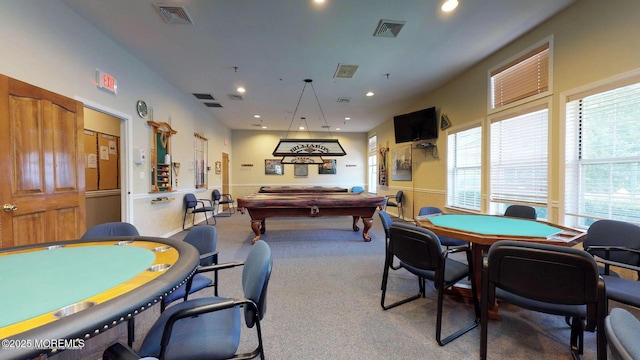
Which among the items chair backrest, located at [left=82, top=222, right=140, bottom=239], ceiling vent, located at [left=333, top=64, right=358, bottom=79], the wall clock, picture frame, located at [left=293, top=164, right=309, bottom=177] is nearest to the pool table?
chair backrest, located at [left=82, top=222, right=140, bottom=239]

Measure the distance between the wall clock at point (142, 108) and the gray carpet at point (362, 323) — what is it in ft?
10.5

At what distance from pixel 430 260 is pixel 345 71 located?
3.66 m

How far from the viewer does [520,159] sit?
344cm

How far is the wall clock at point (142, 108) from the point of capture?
3989mm

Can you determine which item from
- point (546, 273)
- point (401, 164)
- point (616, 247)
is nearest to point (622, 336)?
point (546, 273)

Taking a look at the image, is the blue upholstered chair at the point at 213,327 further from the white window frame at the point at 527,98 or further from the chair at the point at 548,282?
the white window frame at the point at 527,98

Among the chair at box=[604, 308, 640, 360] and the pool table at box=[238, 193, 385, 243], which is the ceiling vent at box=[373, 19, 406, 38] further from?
the chair at box=[604, 308, 640, 360]

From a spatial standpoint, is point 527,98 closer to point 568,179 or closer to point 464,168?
point 568,179

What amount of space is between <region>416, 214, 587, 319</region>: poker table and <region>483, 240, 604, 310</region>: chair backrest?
414 millimetres

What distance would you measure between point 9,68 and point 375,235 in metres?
5.33

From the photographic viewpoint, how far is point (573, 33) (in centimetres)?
267

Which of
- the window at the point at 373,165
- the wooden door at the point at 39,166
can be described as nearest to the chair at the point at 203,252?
the wooden door at the point at 39,166

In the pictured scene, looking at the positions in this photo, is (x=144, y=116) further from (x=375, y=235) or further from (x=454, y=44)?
(x=454, y=44)

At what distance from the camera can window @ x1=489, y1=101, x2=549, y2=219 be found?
3.15 metres
